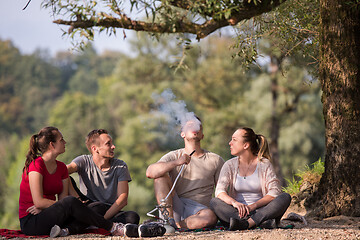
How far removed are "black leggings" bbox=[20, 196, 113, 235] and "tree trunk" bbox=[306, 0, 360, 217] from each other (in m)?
2.67

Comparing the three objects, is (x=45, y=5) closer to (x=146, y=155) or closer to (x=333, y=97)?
(x=333, y=97)

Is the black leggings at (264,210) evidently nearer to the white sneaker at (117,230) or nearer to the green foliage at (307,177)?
the white sneaker at (117,230)

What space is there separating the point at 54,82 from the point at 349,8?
60.3 meters

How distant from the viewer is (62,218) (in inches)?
190

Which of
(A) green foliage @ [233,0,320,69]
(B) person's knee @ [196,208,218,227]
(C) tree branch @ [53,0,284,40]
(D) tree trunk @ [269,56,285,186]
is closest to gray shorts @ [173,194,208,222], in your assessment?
(B) person's knee @ [196,208,218,227]

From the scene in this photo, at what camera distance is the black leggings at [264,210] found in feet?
16.5

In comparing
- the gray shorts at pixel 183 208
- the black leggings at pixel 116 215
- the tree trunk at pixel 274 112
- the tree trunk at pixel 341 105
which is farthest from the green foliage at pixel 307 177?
the tree trunk at pixel 274 112

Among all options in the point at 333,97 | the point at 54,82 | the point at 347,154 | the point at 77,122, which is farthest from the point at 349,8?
the point at 54,82

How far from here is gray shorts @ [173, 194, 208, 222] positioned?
5500 millimetres

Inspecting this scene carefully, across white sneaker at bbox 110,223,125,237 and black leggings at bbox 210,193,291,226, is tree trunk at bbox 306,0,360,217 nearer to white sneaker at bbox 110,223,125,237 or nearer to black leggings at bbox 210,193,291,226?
black leggings at bbox 210,193,291,226

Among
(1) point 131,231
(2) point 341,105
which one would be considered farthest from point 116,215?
(2) point 341,105

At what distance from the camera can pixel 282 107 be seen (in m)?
23.3

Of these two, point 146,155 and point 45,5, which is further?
point 146,155

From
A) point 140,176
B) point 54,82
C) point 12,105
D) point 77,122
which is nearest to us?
point 140,176
